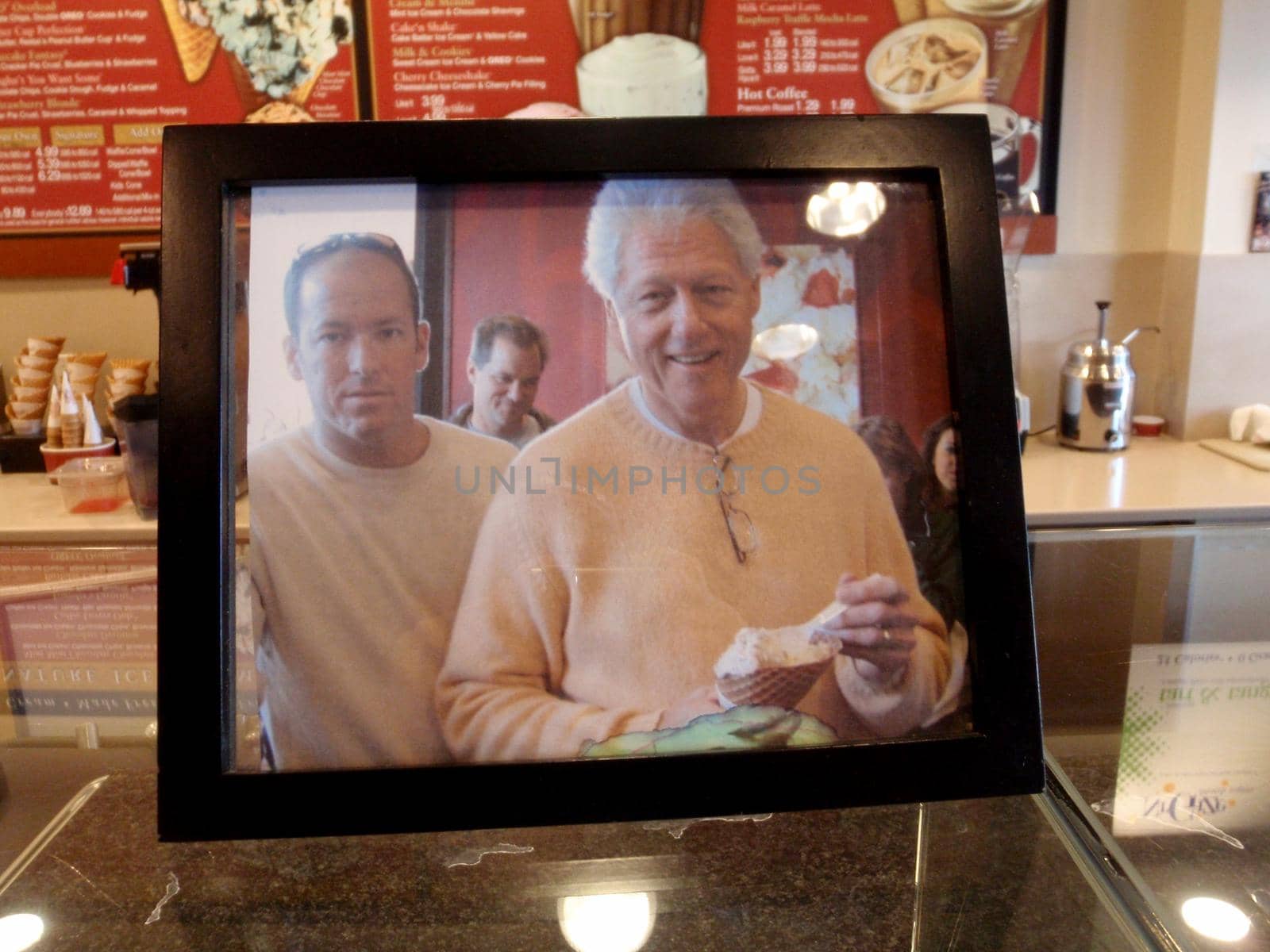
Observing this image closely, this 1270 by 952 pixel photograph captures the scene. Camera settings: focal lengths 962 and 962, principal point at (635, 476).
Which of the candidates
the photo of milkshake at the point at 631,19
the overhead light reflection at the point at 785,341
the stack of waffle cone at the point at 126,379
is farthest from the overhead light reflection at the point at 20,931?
the photo of milkshake at the point at 631,19

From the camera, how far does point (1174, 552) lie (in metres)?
1.08

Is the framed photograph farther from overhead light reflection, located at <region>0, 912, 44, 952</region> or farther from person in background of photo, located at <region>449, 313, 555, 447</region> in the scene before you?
overhead light reflection, located at <region>0, 912, 44, 952</region>

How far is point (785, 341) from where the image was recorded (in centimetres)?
54

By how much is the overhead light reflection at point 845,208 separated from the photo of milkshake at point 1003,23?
1.66 meters

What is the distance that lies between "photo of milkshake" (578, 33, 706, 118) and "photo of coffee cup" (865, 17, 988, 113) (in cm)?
36

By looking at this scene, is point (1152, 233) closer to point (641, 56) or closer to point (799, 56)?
point (799, 56)

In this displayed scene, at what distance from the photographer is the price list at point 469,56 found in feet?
6.21

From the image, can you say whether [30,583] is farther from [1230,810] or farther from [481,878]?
[1230,810]

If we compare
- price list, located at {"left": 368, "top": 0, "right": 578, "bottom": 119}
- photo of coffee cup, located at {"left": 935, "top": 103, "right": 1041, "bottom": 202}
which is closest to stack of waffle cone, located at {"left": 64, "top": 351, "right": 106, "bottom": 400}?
price list, located at {"left": 368, "top": 0, "right": 578, "bottom": 119}

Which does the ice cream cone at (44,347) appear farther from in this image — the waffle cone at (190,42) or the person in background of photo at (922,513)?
the person in background of photo at (922,513)

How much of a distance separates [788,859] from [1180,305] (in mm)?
1854

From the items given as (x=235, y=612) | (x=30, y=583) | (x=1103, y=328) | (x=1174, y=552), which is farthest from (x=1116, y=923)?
(x=1103, y=328)

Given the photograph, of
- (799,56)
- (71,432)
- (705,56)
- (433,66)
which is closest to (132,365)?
(71,432)

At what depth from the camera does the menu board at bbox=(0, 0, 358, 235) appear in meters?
1.87
